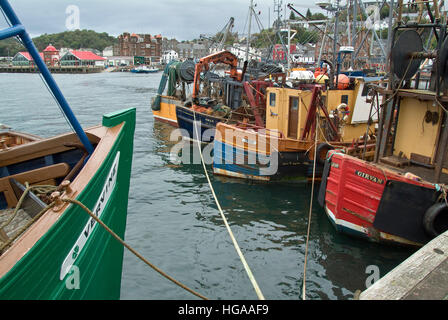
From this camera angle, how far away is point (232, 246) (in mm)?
9188

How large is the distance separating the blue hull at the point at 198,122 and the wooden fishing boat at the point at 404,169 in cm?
996

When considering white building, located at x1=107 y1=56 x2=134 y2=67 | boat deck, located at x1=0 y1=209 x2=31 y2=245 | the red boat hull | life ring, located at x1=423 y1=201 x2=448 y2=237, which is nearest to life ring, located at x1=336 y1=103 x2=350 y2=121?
the red boat hull

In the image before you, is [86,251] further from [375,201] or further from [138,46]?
[138,46]

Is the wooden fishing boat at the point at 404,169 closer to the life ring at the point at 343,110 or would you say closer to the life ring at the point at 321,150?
the life ring at the point at 321,150

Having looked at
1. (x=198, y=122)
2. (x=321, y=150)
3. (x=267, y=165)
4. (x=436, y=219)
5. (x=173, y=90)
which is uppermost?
(x=173, y=90)

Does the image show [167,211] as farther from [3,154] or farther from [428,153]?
[428,153]

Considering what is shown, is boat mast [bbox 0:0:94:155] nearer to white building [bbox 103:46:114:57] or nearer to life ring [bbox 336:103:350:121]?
life ring [bbox 336:103:350:121]

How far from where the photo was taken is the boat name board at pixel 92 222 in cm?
377

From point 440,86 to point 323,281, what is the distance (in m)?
4.77

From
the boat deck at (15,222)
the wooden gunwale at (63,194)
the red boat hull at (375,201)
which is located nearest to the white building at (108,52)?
the red boat hull at (375,201)

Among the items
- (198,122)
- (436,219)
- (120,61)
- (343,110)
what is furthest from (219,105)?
(120,61)

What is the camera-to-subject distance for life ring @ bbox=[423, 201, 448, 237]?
7391 mm

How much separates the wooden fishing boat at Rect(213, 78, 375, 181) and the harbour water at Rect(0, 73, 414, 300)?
24.7 inches

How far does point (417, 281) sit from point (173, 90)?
79.2 feet
